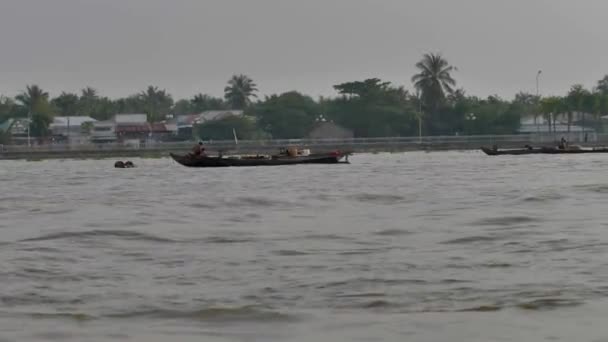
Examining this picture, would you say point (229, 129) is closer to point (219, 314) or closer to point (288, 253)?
point (288, 253)

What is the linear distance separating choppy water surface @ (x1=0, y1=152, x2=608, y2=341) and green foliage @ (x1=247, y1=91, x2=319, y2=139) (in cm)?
7930

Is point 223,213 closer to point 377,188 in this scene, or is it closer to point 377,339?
point 377,188

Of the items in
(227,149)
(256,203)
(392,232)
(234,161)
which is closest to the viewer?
(392,232)

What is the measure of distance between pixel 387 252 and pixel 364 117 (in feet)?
279

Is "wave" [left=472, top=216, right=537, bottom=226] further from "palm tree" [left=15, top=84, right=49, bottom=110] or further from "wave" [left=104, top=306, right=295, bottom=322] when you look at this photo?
"palm tree" [left=15, top=84, right=49, bottom=110]

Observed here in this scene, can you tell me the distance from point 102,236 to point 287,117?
84819 mm

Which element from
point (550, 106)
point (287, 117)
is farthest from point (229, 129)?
point (550, 106)

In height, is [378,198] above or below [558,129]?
below

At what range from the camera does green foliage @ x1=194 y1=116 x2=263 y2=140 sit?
102 meters

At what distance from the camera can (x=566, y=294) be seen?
28.7 feet

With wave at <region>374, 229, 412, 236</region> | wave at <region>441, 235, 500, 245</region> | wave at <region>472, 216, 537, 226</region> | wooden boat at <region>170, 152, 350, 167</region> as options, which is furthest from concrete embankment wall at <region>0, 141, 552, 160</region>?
wave at <region>441, 235, 500, 245</region>

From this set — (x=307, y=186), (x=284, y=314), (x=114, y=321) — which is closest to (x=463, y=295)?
(x=284, y=314)

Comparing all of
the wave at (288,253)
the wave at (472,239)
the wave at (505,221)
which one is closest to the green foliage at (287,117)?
the wave at (505,221)

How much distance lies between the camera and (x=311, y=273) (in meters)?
10.3
